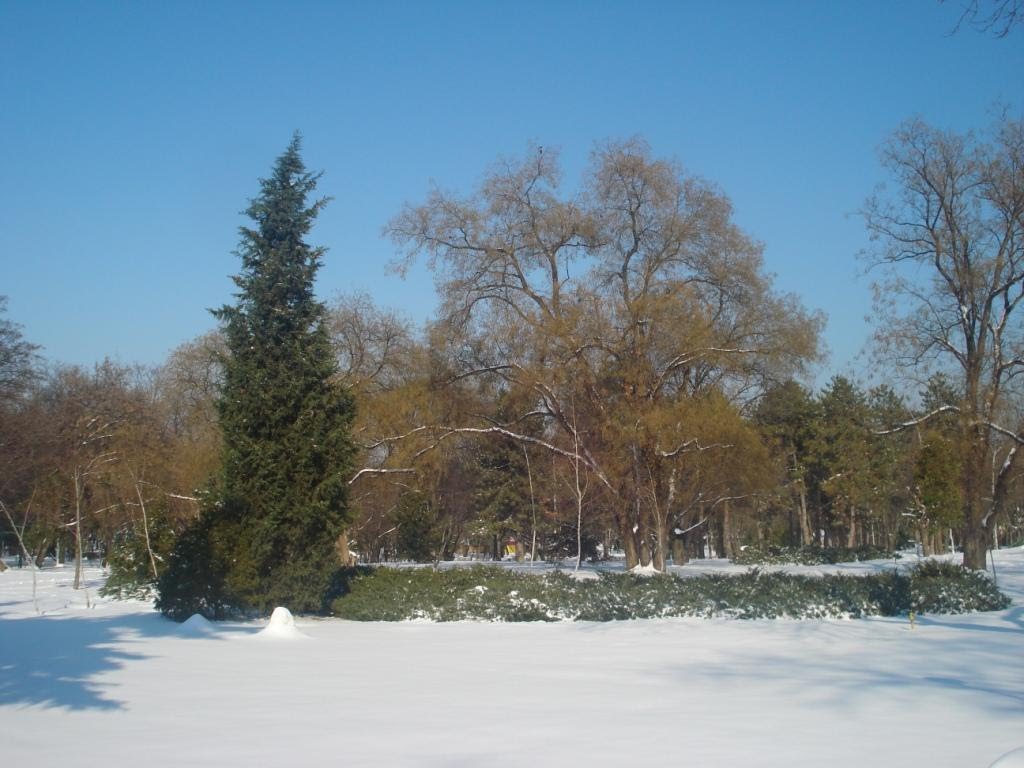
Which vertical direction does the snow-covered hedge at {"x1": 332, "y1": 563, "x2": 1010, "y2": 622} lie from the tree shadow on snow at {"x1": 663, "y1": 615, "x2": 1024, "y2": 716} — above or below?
above

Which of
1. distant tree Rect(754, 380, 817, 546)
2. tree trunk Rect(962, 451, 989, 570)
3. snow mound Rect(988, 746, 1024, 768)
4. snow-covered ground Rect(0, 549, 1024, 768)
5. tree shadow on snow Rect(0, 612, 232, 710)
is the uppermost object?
distant tree Rect(754, 380, 817, 546)

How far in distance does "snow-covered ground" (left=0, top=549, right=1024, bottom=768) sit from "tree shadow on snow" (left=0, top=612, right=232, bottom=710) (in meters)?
0.05

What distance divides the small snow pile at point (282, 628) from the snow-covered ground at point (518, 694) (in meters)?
0.05

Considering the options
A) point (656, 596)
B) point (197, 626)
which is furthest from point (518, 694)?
point (197, 626)

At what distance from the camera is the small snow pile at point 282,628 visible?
1528 centimetres

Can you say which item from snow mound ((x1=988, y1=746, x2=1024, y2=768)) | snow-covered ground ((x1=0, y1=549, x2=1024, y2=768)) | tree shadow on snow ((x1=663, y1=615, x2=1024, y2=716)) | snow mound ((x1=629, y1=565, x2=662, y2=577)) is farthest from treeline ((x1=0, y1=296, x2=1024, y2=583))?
snow mound ((x1=988, y1=746, x2=1024, y2=768))

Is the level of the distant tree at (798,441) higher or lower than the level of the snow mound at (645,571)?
higher

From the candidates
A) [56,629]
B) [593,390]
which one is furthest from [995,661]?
[593,390]

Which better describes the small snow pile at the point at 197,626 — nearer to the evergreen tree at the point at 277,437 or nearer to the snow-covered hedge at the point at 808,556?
the evergreen tree at the point at 277,437

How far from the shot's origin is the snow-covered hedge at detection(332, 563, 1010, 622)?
56.0ft

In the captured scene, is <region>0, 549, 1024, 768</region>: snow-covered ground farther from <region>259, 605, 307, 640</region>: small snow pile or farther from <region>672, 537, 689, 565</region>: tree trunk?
<region>672, 537, 689, 565</region>: tree trunk

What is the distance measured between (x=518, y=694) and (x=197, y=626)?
847cm

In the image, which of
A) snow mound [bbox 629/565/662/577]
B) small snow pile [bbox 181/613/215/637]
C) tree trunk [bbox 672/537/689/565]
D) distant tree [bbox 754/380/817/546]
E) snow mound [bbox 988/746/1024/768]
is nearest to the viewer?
snow mound [bbox 988/746/1024/768]

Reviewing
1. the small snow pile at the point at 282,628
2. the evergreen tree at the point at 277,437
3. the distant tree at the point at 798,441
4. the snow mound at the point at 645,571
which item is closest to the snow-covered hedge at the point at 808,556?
the distant tree at the point at 798,441
